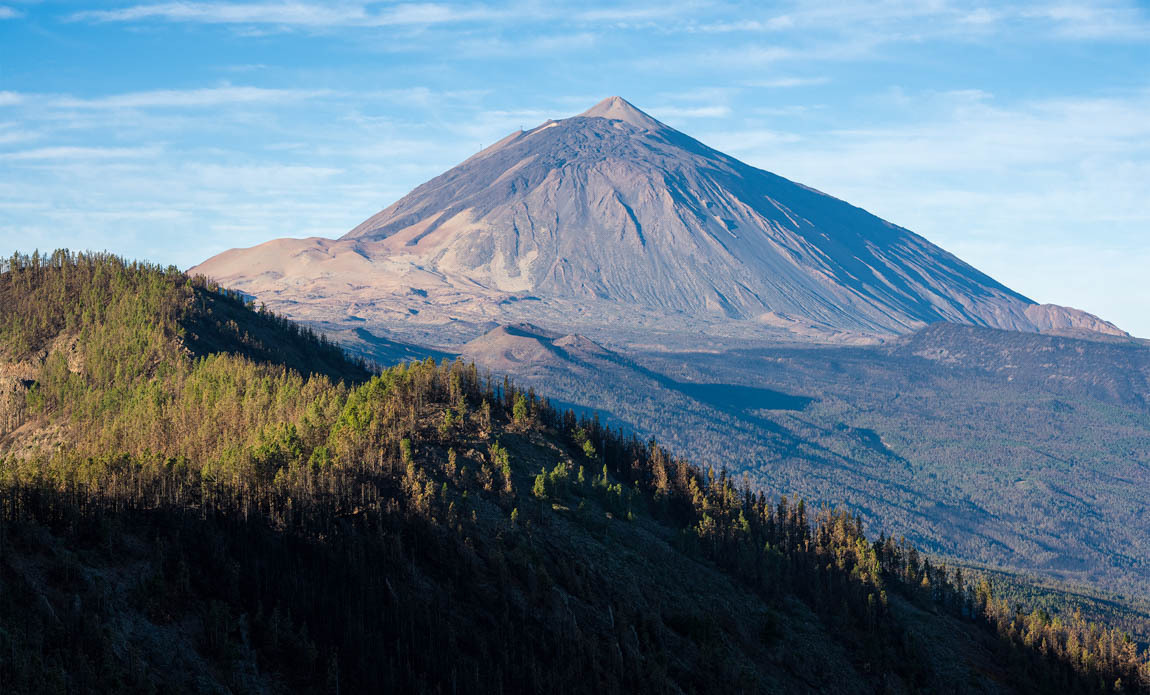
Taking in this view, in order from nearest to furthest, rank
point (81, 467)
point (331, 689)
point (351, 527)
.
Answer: point (331, 689) → point (81, 467) → point (351, 527)

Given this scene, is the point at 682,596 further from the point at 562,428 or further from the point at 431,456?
the point at 562,428

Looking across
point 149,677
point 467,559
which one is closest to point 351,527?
point 467,559

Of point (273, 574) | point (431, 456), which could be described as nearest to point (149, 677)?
point (273, 574)

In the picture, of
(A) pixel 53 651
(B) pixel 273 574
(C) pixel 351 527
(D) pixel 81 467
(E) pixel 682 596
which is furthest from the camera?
(E) pixel 682 596

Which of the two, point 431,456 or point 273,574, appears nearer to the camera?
point 273,574

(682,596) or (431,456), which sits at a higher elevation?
(431,456)

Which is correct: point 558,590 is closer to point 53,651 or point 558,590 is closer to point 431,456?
point 431,456

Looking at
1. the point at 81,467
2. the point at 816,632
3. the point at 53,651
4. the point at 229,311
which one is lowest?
the point at 816,632
